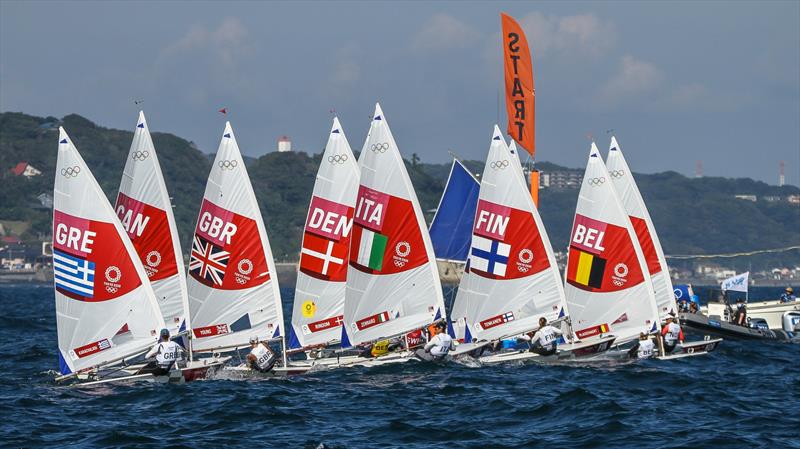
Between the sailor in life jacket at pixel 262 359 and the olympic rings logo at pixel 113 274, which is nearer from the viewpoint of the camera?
the olympic rings logo at pixel 113 274

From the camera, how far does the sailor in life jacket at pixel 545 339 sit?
130 ft

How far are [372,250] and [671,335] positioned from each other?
10.00m

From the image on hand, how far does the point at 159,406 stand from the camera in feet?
104

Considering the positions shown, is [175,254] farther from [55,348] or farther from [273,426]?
[55,348]

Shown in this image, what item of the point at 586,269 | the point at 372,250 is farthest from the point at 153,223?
the point at 586,269

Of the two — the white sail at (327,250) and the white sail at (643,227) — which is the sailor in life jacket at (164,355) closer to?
the white sail at (327,250)

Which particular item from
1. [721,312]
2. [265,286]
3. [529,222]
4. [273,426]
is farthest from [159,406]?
[721,312]

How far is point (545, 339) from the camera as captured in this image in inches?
1558

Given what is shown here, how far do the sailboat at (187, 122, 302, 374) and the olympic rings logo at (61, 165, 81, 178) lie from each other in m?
4.72

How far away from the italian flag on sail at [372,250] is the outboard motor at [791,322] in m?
24.1

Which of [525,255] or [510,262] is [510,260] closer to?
[510,262]

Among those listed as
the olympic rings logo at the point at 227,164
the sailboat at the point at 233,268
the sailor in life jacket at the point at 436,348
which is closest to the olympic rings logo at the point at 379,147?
the sailboat at the point at 233,268

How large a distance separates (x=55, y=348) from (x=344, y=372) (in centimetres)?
1890

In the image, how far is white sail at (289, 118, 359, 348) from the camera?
1582 inches
